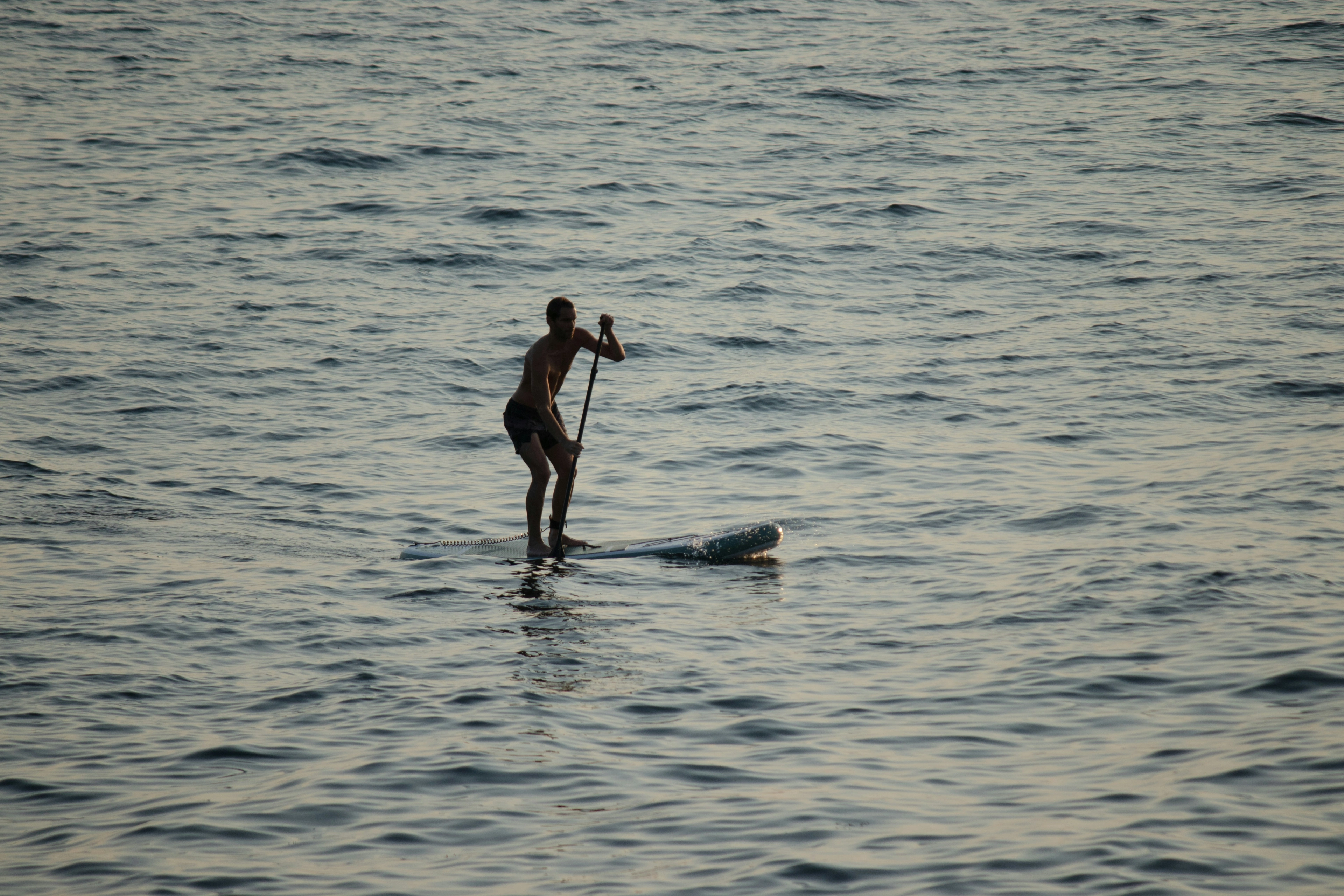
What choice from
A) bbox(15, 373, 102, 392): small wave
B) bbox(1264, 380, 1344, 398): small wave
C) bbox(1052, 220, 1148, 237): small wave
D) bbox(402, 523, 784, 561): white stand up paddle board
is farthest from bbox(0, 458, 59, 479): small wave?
bbox(1052, 220, 1148, 237): small wave

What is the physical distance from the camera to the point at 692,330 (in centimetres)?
1906

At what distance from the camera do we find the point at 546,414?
10.1 m

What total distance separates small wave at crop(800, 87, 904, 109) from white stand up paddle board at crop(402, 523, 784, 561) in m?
22.7

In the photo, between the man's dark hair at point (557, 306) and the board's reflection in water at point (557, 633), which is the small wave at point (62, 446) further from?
the man's dark hair at point (557, 306)

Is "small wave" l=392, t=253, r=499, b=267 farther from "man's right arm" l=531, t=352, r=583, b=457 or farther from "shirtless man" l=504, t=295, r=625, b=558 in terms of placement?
"man's right arm" l=531, t=352, r=583, b=457

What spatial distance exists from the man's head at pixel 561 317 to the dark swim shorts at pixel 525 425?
0.60m

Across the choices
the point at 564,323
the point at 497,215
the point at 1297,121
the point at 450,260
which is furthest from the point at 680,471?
the point at 1297,121

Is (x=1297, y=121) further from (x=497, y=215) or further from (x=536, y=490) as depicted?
(x=536, y=490)

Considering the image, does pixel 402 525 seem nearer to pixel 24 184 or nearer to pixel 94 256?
pixel 94 256

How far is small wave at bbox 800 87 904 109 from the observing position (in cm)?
3116

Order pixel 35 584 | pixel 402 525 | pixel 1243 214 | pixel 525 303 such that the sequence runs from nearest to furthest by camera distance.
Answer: pixel 35 584
pixel 402 525
pixel 525 303
pixel 1243 214

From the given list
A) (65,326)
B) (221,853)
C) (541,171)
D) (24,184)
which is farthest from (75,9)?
(221,853)

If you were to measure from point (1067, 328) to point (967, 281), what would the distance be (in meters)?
2.89

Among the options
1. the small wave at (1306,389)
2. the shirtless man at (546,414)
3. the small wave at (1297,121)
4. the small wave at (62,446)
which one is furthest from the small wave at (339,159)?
the small wave at (1297,121)
